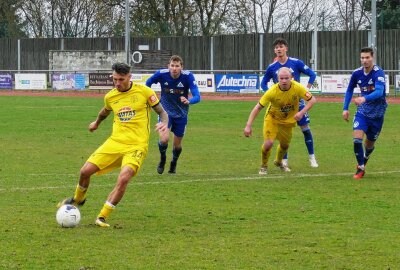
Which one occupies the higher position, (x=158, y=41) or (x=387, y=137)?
(x=158, y=41)

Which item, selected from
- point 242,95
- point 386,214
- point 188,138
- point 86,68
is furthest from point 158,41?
point 386,214

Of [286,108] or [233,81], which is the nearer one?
[286,108]

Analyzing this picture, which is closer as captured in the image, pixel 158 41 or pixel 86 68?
pixel 86 68

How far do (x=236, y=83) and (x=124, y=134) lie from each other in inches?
1276

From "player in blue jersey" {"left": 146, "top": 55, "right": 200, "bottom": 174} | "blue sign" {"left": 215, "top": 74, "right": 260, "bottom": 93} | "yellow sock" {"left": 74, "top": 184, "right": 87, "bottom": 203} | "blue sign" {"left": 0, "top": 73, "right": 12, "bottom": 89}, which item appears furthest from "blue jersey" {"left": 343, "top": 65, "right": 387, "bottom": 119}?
"blue sign" {"left": 0, "top": 73, "right": 12, "bottom": 89}

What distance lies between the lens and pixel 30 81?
49.6 metres

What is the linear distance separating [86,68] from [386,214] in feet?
147

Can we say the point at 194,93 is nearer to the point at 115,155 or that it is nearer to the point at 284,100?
the point at 284,100

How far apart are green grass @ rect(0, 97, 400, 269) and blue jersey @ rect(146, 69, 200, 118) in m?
1.08

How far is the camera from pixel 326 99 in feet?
126

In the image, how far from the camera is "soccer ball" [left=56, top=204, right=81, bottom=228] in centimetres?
946

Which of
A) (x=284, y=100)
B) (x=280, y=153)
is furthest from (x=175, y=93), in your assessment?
(x=280, y=153)

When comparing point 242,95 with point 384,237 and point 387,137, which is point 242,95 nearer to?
point 387,137

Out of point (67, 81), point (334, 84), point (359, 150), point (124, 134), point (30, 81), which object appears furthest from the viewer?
point (30, 81)
